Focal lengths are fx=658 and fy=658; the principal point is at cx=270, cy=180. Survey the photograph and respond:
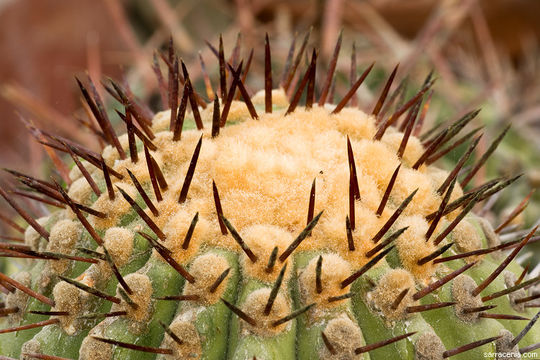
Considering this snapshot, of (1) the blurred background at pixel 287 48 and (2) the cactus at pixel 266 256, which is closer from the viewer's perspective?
(2) the cactus at pixel 266 256

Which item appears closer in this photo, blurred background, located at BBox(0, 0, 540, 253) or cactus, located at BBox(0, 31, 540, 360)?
cactus, located at BBox(0, 31, 540, 360)

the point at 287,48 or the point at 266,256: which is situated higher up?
the point at 287,48

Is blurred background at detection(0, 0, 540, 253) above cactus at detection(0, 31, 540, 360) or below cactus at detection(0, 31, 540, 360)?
above

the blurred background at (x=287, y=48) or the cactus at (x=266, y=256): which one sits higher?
the blurred background at (x=287, y=48)
